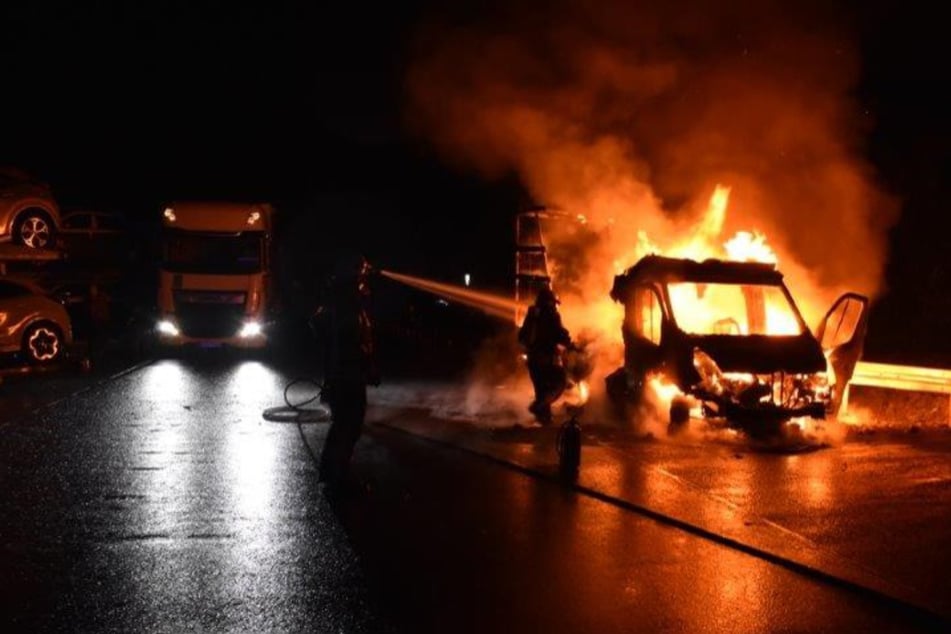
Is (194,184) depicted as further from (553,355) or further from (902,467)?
(902,467)

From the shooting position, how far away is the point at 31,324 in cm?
1617

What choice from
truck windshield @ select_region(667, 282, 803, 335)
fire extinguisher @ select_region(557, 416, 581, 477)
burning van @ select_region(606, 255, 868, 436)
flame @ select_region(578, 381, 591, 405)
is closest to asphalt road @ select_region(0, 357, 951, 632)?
fire extinguisher @ select_region(557, 416, 581, 477)

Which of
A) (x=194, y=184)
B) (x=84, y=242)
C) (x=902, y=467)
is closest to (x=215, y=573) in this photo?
(x=902, y=467)

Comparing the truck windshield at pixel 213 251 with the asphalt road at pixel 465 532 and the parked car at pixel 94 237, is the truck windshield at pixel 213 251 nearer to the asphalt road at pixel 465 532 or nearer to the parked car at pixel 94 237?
the parked car at pixel 94 237

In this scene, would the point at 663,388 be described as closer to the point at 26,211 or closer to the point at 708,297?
the point at 708,297

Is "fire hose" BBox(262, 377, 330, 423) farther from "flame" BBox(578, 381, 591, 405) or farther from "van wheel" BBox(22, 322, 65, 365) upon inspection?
"van wheel" BBox(22, 322, 65, 365)

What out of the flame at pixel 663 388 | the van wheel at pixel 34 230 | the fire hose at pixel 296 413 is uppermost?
the van wheel at pixel 34 230

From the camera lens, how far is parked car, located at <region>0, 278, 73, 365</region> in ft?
52.0

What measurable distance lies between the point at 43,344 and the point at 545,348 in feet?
31.3

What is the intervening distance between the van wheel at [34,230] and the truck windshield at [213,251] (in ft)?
8.82

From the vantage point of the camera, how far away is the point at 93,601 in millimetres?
5180

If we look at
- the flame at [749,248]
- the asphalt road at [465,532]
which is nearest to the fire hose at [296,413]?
the asphalt road at [465,532]

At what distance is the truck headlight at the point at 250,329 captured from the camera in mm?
20344

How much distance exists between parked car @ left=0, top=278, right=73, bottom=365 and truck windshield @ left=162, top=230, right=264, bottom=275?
3872mm
